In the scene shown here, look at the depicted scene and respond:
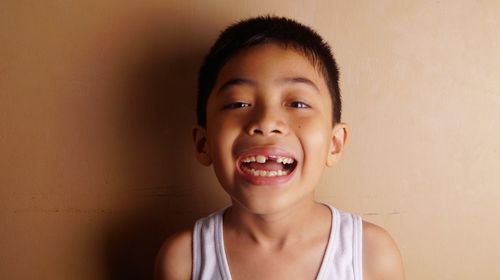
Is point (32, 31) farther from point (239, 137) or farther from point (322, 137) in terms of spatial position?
point (322, 137)

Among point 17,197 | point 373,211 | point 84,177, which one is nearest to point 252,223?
point 373,211

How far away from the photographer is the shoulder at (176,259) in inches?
30.8

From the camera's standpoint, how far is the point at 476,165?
2.84ft

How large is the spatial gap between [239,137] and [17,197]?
1.82 ft

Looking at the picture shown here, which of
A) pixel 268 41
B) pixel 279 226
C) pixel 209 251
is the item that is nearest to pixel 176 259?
pixel 209 251

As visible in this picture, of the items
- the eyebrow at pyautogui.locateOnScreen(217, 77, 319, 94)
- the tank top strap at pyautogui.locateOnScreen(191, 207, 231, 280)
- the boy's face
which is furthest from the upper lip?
the tank top strap at pyautogui.locateOnScreen(191, 207, 231, 280)

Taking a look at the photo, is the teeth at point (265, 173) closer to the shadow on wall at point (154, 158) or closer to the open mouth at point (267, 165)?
the open mouth at point (267, 165)

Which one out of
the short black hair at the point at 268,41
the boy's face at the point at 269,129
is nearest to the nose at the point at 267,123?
the boy's face at the point at 269,129

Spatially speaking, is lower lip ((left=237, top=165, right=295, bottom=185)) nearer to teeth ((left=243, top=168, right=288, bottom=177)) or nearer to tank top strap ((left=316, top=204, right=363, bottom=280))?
teeth ((left=243, top=168, right=288, bottom=177))

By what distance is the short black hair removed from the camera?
710 mm

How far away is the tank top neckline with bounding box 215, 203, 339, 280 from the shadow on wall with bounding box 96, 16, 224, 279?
118 mm

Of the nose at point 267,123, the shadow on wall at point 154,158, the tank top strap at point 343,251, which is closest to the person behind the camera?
the nose at point 267,123

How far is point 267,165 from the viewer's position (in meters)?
0.70

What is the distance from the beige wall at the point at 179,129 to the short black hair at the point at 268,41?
10cm
